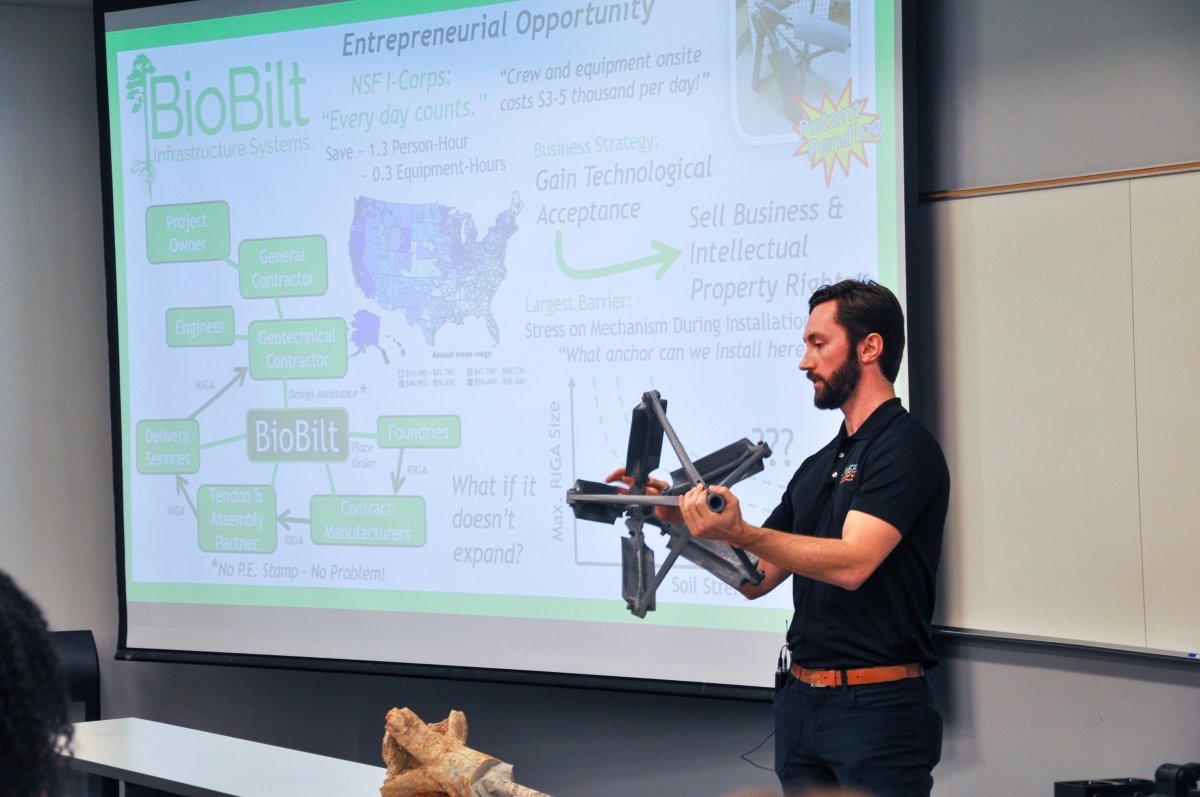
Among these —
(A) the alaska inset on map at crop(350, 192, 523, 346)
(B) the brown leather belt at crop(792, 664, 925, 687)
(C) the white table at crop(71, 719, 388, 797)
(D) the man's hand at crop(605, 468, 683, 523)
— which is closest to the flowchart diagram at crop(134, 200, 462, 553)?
(A) the alaska inset on map at crop(350, 192, 523, 346)

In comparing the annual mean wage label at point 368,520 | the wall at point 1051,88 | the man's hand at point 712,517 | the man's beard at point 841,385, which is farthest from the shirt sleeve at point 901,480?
the annual mean wage label at point 368,520

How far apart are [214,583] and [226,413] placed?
57 centimetres

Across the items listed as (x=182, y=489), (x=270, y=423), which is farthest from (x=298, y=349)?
(x=182, y=489)

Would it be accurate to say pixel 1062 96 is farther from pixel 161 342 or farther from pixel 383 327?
pixel 161 342

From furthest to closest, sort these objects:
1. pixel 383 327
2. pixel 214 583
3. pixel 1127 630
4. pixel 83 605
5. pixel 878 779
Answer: pixel 83 605
pixel 214 583
pixel 383 327
pixel 1127 630
pixel 878 779

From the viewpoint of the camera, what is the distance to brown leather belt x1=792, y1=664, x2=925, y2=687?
1700 mm

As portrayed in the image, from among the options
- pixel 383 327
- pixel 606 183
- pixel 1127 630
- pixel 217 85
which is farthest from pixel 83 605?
pixel 1127 630

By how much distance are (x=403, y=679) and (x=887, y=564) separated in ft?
6.85

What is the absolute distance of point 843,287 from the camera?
182 cm

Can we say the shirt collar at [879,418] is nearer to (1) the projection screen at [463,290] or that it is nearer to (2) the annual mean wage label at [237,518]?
(1) the projection screen at [463,290]

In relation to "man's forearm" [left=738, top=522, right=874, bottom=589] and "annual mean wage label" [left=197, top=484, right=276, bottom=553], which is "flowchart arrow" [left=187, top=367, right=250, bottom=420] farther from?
"man's forearm" [left=738, top=522, right=874, bottom=589]

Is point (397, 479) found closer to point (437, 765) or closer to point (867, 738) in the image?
point (437, 765)

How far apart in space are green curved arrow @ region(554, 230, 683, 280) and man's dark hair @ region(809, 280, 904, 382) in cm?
101

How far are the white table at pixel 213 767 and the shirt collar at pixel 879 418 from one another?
1107 millimetres
